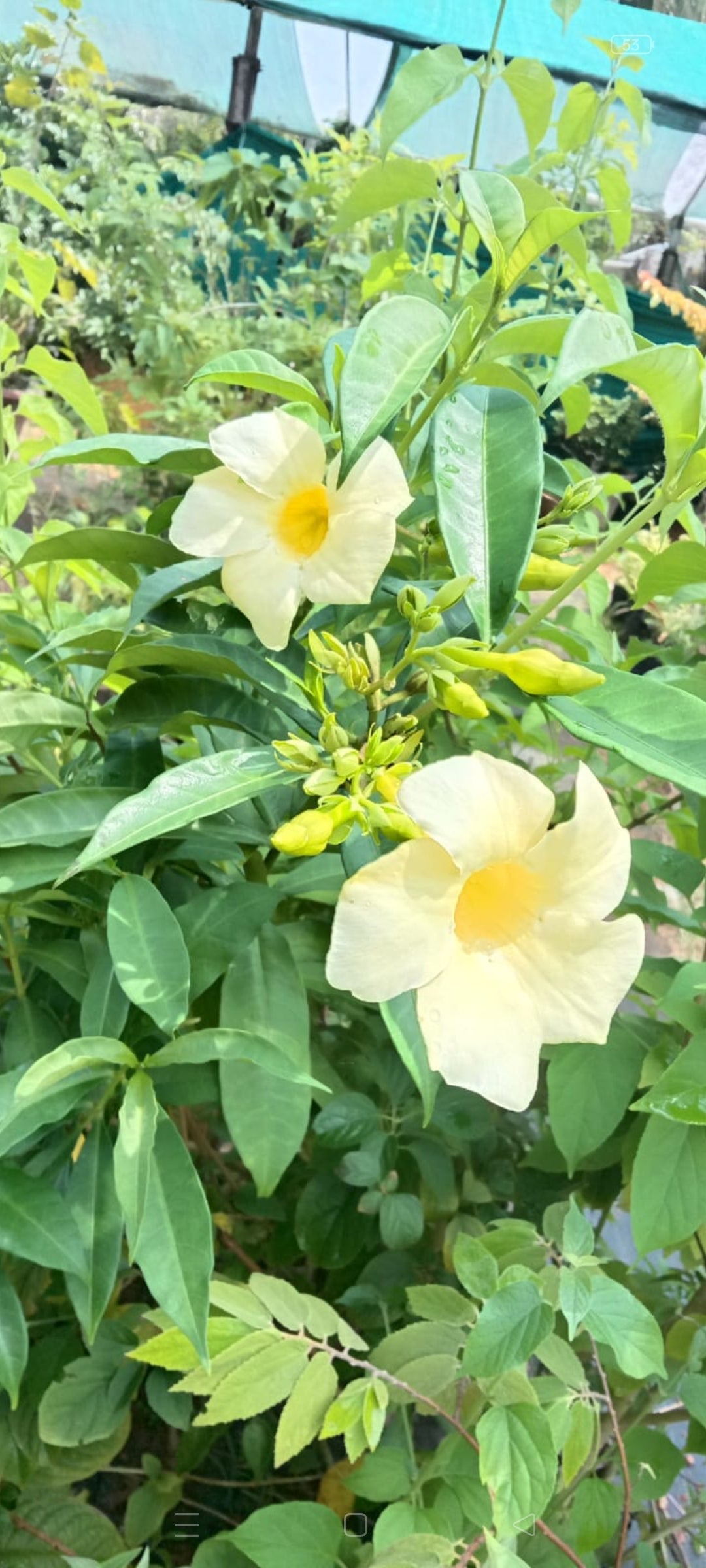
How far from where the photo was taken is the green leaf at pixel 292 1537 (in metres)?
0.46

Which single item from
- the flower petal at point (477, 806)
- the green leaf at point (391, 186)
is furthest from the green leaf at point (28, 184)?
the flower petal at point (477, 806)

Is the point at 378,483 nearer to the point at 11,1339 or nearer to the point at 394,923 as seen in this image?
the point at 394,923

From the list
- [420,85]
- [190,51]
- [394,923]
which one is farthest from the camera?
[190,51]

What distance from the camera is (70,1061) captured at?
1.22 ft

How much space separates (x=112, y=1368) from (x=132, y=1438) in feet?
0.96

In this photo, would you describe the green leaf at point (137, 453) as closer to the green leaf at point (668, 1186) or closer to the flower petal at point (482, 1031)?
the flower petal at point (482, 1031)

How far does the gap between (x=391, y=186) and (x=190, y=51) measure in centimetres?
297

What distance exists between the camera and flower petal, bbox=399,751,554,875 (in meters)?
0.30

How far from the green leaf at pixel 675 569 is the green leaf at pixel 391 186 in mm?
251

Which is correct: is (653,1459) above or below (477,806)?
below

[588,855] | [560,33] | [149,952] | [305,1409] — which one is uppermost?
[560,33]

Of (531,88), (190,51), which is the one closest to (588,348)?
(531,88)

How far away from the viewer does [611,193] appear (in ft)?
2.23

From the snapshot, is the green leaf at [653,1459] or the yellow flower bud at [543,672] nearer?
the yellow flower bud at [543,672]
